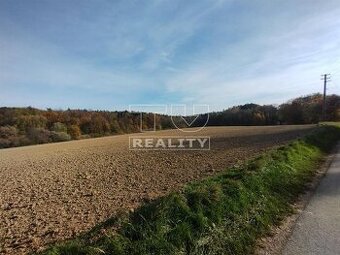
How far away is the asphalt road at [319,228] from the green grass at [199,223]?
52 centimetres

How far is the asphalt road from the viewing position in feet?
18.4

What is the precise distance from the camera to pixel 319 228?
21.6ft

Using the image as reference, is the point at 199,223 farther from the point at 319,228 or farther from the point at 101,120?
the point at 101,120

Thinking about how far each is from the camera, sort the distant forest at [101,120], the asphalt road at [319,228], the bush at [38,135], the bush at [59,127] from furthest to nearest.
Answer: the bush at [59,127], the distant forest at [101,120], the bush at [38,135], the asphalt road at [319,228]

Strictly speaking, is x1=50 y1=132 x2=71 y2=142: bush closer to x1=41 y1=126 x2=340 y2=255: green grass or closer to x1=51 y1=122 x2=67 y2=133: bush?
x1=51 y1=122 x2=67 y2=133: bush

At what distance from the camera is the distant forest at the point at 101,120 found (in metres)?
66.8

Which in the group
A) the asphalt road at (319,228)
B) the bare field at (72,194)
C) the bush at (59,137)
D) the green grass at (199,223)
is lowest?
the bush at (59,137)

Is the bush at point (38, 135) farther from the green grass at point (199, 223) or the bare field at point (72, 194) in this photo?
the green grass at point (199, 223)

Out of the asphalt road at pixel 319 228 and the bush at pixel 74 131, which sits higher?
the asphalt road at pixel 319 228

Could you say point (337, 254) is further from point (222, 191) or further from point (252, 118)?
point (252, 118)

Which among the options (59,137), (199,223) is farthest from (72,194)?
(59,137)

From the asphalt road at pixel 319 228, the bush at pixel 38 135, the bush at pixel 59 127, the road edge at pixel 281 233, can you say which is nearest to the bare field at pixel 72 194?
the road edge at pixel 281 233

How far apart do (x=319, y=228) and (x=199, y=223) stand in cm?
241

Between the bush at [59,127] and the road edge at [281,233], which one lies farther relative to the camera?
the bush at [59,127]
